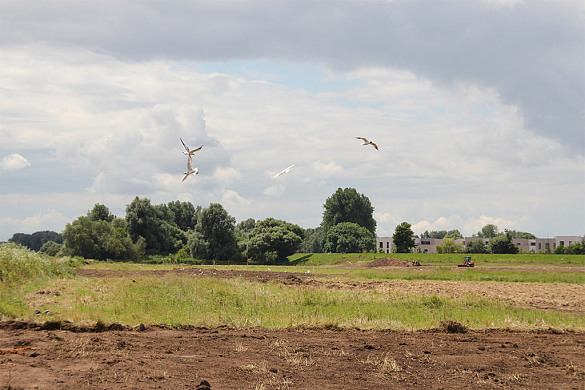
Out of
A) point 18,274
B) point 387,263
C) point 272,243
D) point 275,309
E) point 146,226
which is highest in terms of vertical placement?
point 146,226

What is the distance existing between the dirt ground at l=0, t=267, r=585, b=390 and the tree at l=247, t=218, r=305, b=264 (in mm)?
66962

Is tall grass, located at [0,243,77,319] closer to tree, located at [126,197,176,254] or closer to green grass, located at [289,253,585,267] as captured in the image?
green grass, located at [289,253,585,267]

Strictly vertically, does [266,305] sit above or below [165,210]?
below

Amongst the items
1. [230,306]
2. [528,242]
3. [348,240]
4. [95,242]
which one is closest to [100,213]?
[95,242]

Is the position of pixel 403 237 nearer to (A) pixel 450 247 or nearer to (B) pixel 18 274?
(A) pixel 450 247

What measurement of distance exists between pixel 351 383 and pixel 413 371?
6.01ft

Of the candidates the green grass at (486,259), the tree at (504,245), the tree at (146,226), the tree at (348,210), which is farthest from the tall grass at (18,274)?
the tree at (348,210)

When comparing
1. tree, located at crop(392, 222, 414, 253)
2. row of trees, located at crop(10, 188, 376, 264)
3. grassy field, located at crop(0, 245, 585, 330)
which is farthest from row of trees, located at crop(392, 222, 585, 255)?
grassy field, located at crop(0, 245, 585, 330)

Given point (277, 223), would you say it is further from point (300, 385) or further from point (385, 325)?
point (300, 385)

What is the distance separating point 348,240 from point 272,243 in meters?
41.5

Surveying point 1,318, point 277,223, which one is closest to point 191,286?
point 1,318

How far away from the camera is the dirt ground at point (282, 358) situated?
10477 mm

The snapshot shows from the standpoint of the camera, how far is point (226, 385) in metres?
10.2

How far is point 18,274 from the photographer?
27.3 m
